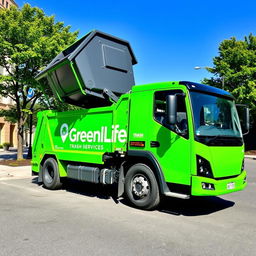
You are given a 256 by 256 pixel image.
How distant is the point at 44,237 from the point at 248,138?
30143mm

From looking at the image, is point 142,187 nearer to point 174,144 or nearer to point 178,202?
point 174,144

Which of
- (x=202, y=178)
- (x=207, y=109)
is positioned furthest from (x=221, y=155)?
(x=207, y=109)

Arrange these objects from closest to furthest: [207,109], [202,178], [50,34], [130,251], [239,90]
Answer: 1. [130,251]
2. [202,178]
3. [207,109]
4. [50,34]
5. [239,90]

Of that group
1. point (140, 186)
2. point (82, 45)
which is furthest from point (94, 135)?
point (82, 45)

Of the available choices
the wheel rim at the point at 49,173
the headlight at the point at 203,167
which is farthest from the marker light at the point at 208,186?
the wheel rim at the point at 49,173

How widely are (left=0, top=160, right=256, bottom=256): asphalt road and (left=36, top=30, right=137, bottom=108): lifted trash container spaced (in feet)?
9.45

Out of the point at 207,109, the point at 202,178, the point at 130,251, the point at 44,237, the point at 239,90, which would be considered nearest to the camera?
the point at 130,251

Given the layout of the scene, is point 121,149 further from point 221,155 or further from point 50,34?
point 50,34

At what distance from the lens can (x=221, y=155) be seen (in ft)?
Answer: 18.2

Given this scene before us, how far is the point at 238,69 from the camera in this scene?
91.2 feet

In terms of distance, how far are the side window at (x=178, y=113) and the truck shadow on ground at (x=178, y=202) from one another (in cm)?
183

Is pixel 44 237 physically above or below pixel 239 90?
below

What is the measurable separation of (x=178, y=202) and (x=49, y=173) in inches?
167

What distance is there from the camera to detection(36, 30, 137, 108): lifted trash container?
7.57 metres
